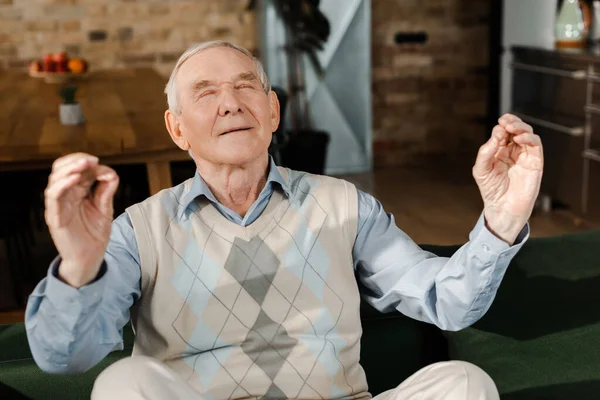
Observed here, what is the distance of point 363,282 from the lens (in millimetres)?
1748

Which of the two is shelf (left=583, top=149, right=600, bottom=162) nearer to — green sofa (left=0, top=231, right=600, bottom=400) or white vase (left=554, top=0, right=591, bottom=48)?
white vase (left=554, top=0, right=591, bottom=48)

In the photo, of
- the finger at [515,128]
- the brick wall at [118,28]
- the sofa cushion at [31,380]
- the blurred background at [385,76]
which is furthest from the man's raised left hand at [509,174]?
the brick wall at [118,28]

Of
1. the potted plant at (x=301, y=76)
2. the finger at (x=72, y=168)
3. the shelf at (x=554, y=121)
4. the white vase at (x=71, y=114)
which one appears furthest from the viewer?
the potted plant at (x=301, y=76)

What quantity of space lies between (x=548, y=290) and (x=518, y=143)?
2.35ft

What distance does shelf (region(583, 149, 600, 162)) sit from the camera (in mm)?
4391

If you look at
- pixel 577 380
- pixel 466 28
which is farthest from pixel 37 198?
pixel 466 28

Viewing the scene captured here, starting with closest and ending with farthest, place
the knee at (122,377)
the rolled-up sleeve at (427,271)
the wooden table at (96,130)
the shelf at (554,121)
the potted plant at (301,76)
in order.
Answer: the knee at (122,377) < the rolled-up sleeve at (427,271) < the wooden table at (96,130) < the shelf at (554,121) < the potted plant at (301,76)

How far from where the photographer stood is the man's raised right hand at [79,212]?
3.99 ft

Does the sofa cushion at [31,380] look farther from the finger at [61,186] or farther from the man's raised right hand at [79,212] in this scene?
the finger at [61,186]

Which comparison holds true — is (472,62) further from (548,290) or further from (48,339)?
(48,339)

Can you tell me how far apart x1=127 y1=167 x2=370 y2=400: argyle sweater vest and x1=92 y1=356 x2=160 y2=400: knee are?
0.21 metres

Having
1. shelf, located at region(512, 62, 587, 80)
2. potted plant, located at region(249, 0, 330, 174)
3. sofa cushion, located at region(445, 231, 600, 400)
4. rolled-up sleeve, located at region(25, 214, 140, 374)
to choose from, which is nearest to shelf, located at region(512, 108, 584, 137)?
shelf, located at region(512, 62, 587, 80)

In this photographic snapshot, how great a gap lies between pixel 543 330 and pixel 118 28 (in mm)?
4856

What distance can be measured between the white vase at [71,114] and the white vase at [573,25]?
2.84 metres
